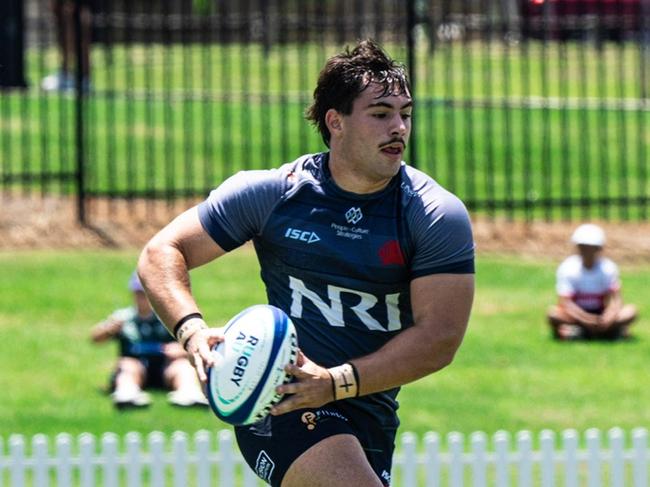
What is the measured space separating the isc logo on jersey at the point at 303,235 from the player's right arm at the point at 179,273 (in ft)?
0.81

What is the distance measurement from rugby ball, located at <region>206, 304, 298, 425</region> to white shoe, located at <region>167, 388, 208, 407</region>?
521cm

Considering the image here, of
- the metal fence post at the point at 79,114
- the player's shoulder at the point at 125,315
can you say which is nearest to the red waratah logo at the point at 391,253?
the player's shoulder at the point at 125,315

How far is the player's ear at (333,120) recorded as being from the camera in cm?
562

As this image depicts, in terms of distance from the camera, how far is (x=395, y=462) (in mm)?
8352

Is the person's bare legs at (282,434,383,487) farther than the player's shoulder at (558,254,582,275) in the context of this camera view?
No

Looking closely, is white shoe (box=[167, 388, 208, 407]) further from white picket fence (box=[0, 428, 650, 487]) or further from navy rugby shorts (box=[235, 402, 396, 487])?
navy rugby shorts (box=[235, 402, 396, 487])

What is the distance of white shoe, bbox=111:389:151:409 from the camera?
10.4 m

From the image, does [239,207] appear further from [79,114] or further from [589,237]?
[79,114]

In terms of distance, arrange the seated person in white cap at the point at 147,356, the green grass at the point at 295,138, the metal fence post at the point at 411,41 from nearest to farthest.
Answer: the seated person in white cap at the point at 147,356
the metal fence post at the point at 411,41
the green grass at the point at 295,138

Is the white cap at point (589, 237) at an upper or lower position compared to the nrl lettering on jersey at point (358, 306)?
lower

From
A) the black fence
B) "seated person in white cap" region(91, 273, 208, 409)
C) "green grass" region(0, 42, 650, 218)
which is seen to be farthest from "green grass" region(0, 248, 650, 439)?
"green grass" region(0, 42, 650, 218)

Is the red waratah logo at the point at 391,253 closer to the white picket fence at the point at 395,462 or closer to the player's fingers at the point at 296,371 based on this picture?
the player's fingers at the point at 296,371

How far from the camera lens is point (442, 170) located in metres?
17.1

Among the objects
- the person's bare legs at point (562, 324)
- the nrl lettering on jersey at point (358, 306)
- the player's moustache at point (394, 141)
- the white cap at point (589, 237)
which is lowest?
the person's bare legs at point (562, 324)
